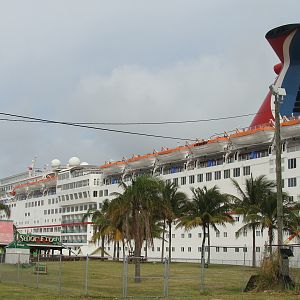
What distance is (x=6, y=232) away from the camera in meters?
64.9

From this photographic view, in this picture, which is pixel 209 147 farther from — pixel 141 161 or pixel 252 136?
pixel 141 161

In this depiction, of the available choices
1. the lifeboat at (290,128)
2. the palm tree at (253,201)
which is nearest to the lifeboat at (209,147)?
the lifeboat at (290,128)

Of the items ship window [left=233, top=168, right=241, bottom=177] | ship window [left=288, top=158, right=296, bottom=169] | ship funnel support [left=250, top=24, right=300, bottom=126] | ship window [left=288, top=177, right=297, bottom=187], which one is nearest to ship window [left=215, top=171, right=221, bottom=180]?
ship window [left=233, top=168, right=241, bottom=177]

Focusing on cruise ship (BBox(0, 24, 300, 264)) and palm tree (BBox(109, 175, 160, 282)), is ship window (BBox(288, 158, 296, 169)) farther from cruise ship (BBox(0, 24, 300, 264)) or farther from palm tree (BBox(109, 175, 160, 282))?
palm tree (BBox(109, 175, 160, 282))

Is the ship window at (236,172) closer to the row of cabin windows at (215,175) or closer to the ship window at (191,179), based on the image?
the row of cabin windows at (215,175)

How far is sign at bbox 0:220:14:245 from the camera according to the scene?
6450cm

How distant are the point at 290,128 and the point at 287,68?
12.7 meters

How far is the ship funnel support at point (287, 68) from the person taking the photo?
217 ft

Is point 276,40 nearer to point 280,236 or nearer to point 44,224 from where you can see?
point 280,236

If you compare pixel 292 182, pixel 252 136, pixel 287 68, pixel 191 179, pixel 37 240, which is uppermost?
pixel 287 68

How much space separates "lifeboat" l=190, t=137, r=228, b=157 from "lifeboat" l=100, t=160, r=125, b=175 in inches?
656

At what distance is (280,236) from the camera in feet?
79.7

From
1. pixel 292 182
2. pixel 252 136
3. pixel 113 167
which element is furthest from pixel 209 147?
pixel 113 167

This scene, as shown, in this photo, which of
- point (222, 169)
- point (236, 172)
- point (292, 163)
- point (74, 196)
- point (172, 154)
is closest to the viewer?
point (292, 163)
